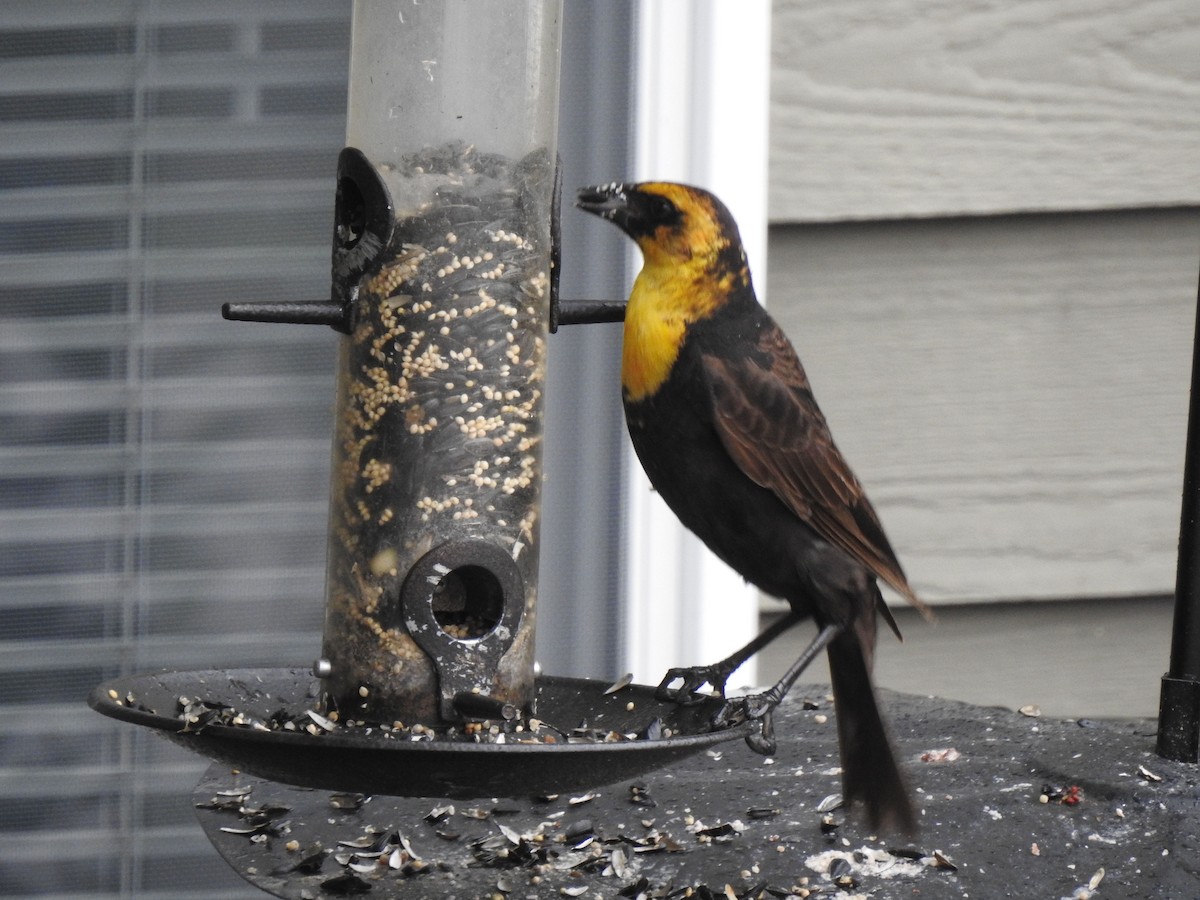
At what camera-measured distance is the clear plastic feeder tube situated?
5.28 ft

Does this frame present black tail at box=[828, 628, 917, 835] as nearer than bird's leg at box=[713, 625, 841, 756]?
Yes

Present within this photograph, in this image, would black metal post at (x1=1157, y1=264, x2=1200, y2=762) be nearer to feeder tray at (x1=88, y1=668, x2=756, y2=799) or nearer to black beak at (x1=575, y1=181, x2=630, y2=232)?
feeder tray at (x1=88, y1=668, x2=756, y2=799)

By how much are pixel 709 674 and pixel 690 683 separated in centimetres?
6

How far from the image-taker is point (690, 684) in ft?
5.78

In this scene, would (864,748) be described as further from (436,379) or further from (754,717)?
(436,379)

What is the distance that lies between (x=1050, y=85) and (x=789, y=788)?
1.34 metres

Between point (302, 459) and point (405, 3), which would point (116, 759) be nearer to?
point (302, 459)

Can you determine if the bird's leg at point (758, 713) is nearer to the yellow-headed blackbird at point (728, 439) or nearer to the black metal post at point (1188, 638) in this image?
the yellow-headed blackbird at point (728, 439)

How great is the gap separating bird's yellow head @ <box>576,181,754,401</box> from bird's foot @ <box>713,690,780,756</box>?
1.35ft

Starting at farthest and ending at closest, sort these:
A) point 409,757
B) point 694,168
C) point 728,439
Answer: point 694,168 < point 728,439 < point 409,757

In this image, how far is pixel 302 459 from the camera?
2.34m

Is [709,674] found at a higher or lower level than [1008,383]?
lower

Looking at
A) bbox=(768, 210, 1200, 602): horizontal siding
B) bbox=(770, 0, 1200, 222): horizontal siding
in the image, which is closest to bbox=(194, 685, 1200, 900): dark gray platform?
bbox=(768, 210, 1200, 602): horizontal siding

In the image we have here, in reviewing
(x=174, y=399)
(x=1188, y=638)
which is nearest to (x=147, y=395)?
(x=174, y=399)
